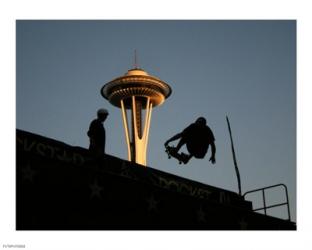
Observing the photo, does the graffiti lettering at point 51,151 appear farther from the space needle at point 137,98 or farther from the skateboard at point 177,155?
the space needle at point 137,98

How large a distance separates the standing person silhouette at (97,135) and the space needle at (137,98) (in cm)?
9155

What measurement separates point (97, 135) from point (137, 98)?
96.9 meters

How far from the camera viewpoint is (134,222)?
13383 mm

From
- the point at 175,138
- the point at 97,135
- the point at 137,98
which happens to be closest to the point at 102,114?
the point at 97,135

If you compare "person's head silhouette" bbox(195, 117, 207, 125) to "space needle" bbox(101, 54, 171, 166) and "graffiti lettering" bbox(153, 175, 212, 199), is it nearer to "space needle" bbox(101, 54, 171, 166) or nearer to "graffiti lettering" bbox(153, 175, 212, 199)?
"graffiti lettering" bbox(153, 175, 212, 199)

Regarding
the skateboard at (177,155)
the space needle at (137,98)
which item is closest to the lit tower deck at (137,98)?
the space needle at (137,98)

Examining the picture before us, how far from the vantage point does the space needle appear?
10675 cm

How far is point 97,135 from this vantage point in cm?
1334

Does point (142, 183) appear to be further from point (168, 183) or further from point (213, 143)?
point (213, 143)

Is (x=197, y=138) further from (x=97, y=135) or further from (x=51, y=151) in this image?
(x=51, y=151)

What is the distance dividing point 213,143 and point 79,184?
481cm

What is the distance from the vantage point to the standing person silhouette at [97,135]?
13211 mm

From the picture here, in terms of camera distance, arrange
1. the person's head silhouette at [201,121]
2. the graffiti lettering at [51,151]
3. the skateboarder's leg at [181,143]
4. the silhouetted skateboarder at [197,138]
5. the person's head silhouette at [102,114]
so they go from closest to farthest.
→ the graffiti lettering at [51,151] → the person's head silhouette at [102,114] → the person's head silhouette at [201,121] → the silhouetted skateboarder at [197,138] → the skateboarder's leg at [181,143]
